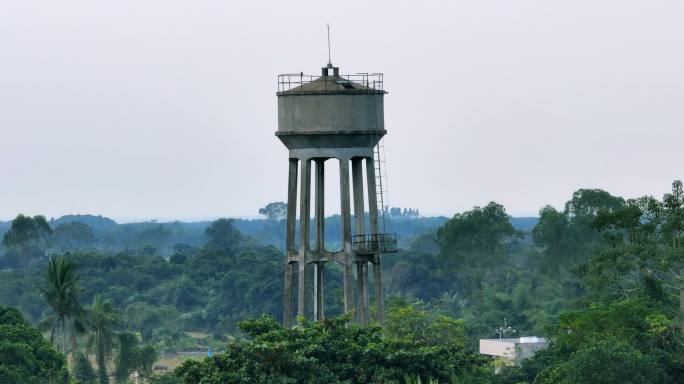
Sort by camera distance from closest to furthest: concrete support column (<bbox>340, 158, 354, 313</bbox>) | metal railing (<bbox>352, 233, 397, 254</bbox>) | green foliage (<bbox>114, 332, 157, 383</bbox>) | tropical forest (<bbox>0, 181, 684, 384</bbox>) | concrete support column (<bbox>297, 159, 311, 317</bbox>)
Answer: tropical forest (<bbox>0, 181, 684, 384</bbox>)
concrete support column (<bbox>340, 158, 354, 313</bbox>)
concrete support column (<bbox>297, 159, 311, 317</bbox>)
metal railing (<bbox>352, 233, 397, 254</bbox>)
green foliage (<bbox>114, 332, 157, 383</bbox>)

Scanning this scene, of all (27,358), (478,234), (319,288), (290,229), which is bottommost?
(27,358)

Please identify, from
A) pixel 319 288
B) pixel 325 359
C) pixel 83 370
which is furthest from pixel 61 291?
pixel 325 359

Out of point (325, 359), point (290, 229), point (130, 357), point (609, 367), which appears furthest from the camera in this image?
point (130, 357)

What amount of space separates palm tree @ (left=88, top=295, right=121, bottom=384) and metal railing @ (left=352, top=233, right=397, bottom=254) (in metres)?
36.7

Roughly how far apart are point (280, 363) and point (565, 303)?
2966 inches

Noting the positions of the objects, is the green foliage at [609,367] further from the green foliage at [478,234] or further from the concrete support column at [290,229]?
the green foliage at [478,234]

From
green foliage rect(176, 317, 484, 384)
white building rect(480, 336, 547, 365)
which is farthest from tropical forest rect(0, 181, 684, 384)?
white building rect(480, 336, 547, 365)

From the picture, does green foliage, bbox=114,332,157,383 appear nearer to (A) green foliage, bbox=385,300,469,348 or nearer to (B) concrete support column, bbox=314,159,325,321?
(A) green foliage, bbox=385,300,469,348

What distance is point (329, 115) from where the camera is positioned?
190 ft

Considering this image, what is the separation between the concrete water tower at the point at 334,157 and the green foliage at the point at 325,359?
5.64 ft

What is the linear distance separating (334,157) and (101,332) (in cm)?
4006

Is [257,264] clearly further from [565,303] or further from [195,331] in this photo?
[565,303]

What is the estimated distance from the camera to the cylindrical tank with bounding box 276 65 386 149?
58.0 metres

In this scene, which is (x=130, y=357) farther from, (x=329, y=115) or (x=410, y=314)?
(x=329, y=115)
